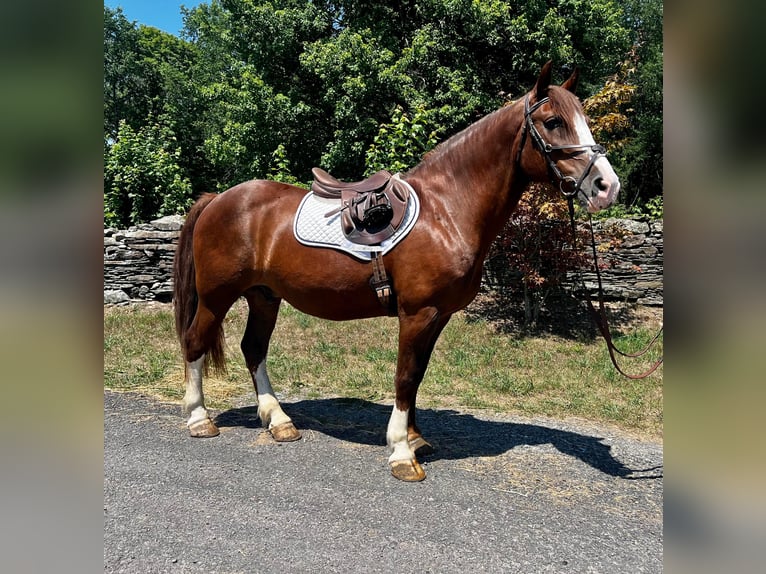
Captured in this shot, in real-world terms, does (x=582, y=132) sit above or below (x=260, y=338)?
above

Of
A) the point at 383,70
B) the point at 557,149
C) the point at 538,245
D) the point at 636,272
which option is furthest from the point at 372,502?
the point at 383,70

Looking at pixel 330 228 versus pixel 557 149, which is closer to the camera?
pixel 557 149

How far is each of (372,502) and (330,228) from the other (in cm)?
188

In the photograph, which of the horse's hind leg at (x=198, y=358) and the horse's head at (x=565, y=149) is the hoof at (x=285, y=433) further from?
the horse's head at (x=565, y=149)

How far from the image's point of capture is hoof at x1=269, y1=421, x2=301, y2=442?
13.1 feet

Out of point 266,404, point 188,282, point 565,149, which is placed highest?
point 565,149

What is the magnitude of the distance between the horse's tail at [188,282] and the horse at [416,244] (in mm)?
46

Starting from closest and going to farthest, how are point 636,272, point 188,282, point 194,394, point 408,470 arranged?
point 408,470
point 194,394
point 188,282
point 636,272

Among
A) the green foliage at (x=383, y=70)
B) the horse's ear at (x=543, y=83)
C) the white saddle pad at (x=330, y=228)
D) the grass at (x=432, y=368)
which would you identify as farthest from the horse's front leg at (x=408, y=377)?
the green foliage at (x=383, y=70)

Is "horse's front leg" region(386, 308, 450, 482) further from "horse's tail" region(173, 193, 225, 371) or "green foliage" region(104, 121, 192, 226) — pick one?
"green foliage" region(104, 121, 192, 226)

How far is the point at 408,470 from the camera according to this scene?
11.1 feet

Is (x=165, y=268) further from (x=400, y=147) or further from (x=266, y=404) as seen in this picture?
(x=266, y=404)
